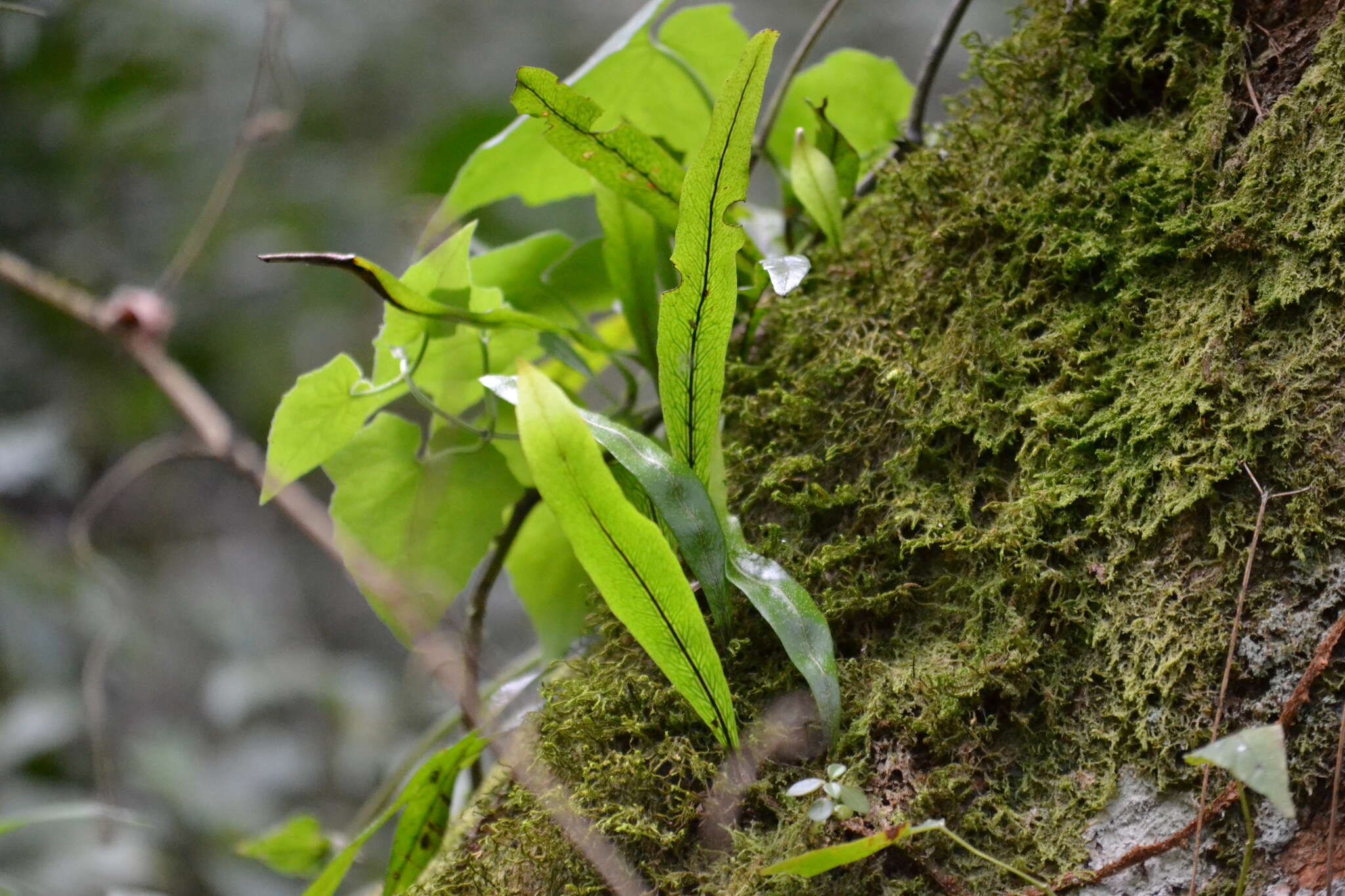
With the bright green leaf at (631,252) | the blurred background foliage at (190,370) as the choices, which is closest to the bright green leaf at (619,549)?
the bright green leaf at (631,252)

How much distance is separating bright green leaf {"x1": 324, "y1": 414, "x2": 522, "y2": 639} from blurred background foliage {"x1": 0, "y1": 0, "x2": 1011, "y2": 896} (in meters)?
1.02

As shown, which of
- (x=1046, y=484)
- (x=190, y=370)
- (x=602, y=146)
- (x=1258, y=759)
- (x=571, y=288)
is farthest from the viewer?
(x=190, y=370)

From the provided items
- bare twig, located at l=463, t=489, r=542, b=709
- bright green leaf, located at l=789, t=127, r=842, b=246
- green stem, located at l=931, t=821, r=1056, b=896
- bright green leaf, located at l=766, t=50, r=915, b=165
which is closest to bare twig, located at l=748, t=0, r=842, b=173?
bright green leaf, located at l=766, t=50, r=915, b=165

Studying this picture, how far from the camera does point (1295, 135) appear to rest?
24.7 inches

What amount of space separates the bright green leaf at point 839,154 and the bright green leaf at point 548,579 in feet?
1.41

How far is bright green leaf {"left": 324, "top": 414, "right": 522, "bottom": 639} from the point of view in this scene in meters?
0.82

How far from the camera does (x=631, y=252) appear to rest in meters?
0.85

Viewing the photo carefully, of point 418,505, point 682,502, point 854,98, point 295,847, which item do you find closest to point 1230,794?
point 682,502

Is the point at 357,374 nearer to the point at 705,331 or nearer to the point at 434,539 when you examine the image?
the point at 434,539

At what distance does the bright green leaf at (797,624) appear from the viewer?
0.58 m

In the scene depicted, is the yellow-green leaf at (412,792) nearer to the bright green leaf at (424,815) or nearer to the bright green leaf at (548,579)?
the bright green leaf at (424,815)

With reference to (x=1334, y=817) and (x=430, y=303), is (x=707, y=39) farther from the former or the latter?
A: (x=1334, y=817)

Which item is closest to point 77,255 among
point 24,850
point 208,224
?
point 208,224

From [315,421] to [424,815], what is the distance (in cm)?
34
